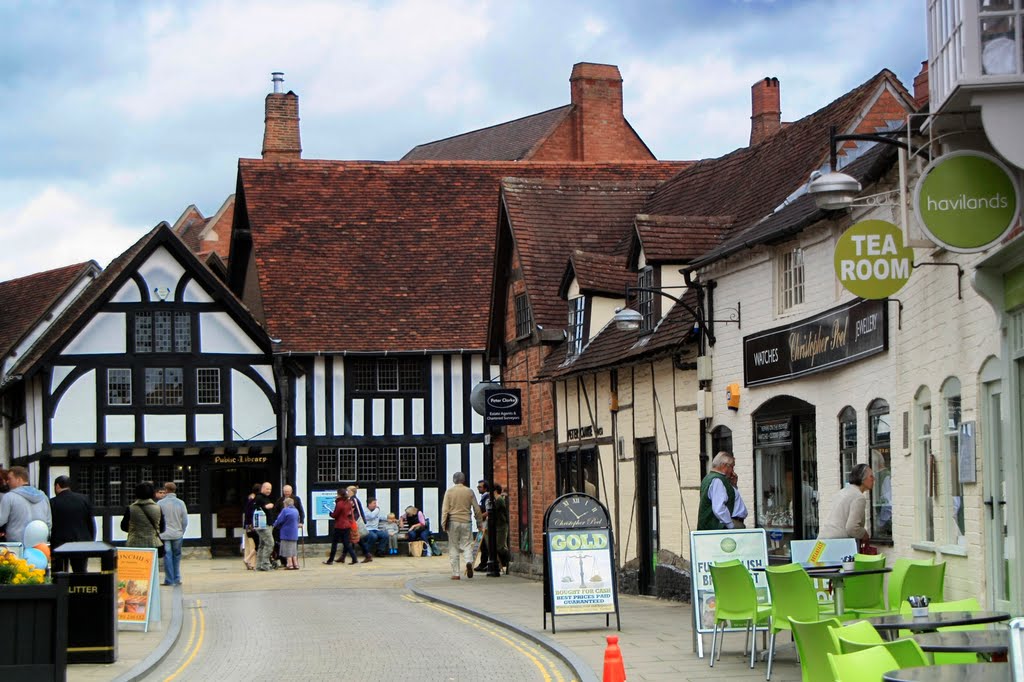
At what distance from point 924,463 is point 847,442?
217cm

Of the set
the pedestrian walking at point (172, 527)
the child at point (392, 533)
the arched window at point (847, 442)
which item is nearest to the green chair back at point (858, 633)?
the arched window at point (847, 442)

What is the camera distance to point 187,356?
131 ft

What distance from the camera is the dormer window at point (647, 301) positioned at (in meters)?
23.5

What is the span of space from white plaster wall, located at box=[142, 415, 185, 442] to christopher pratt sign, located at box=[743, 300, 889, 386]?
22.8m

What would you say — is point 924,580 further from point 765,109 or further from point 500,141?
point 500,141

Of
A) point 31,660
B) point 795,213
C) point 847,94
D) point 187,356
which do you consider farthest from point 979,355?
point 187,356

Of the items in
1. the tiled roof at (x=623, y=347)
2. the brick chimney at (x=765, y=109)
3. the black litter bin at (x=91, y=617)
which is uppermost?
the brick chimney at (x=765, y=109)

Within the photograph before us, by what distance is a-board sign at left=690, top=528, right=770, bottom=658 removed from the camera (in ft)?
48.8

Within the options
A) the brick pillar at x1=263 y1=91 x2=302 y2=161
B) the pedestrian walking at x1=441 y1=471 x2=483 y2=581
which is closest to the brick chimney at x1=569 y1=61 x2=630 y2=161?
the brick pillar at x1=263 y1=91 x2=302 y2=161

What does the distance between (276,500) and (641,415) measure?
19351 millimetres

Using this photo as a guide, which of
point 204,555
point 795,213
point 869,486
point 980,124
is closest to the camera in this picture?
point 980,124

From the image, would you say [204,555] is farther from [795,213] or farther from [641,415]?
[795,213]

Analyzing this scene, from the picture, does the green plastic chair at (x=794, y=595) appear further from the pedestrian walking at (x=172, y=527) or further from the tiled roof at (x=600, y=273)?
the pedestrian walking at (x=172, y=527)

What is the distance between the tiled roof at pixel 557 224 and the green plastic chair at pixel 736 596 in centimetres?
1509
